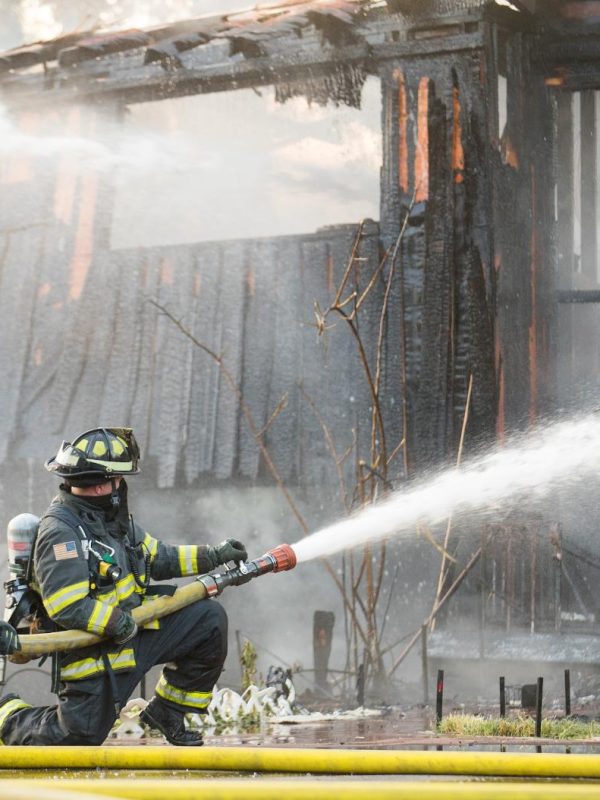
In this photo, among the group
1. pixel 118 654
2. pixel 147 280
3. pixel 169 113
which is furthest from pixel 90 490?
pixel 169 113

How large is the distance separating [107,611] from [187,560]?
680mm

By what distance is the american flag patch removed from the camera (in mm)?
4695

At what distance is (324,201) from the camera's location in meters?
10.1

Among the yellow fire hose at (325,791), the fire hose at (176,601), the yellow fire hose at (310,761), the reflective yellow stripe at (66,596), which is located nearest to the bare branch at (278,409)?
the fire hose at (176,601)

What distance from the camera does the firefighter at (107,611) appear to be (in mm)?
4715

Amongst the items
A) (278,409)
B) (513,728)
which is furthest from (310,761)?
(278,409)

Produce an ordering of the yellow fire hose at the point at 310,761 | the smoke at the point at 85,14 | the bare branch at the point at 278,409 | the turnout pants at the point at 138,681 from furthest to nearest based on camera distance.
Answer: the smoke at the point at 85,14
the bare branch at the point at 278,409
the turnout pants at the point at 138,681
the yellow fire hose at the point at 310,761

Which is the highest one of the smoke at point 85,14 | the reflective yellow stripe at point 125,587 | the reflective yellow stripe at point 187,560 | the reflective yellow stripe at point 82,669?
the smoke at point 85,14

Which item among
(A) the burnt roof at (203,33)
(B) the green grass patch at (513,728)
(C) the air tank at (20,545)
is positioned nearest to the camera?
(C) the air tank at (20,545)

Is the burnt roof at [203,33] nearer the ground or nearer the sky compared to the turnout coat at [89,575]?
nearer the sky

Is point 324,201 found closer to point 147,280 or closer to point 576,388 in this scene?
point 147,280

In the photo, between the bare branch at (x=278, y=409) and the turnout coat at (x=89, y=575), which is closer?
the turnout coat at (x=89, y=575)

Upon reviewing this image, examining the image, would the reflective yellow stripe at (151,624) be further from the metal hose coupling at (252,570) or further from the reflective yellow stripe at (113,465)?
the reflective yellow stripe at (113,465)

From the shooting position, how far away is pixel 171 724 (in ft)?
17.2
